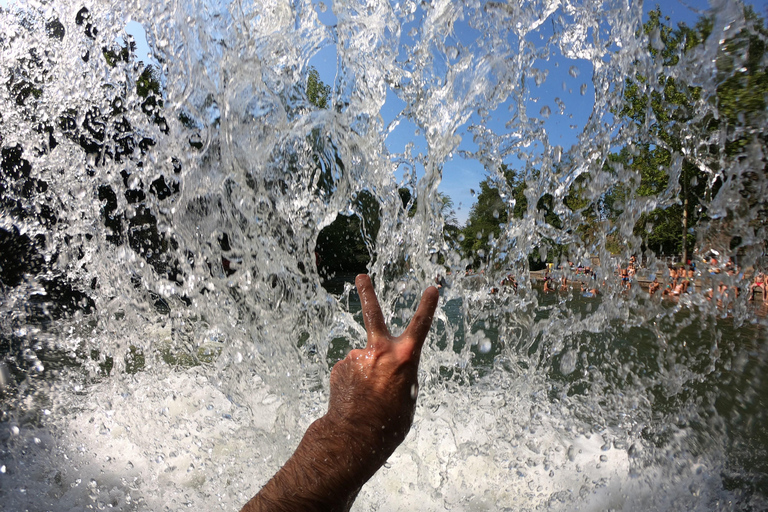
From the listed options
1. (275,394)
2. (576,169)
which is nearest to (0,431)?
(275,394)

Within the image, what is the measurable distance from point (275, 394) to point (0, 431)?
2935mm

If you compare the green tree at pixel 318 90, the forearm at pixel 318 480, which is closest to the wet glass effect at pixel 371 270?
the forearm at pixel 318 480

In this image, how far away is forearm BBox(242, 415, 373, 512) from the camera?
111 cm

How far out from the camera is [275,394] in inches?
176

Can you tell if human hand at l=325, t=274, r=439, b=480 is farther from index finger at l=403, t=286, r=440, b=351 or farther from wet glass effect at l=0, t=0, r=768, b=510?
wet glass effect at l=0, t=0, r=768, b=510

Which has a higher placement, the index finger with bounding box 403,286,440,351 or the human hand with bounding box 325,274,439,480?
the index finger with bounding box 403,286,440,351

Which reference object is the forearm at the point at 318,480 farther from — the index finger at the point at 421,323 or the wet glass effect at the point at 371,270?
the wet glass effect at the point at 371,270

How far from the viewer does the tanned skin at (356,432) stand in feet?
3.67

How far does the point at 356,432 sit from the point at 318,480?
145mm

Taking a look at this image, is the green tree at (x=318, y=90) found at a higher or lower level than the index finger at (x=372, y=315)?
higher

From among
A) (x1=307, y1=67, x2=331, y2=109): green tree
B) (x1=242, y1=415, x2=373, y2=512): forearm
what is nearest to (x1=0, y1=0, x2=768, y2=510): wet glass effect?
(x1=242, y1=415, x2=373, y2=512): forearm

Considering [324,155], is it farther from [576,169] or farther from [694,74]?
[694,74]

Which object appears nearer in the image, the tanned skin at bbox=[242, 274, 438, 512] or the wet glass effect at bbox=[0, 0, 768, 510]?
the tanned skin at bbox=[242, 274, 438, 512]

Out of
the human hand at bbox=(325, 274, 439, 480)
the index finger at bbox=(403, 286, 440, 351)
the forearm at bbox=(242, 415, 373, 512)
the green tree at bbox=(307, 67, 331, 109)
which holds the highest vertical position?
the green tree at bbox=(307, 67, 331, 109)
